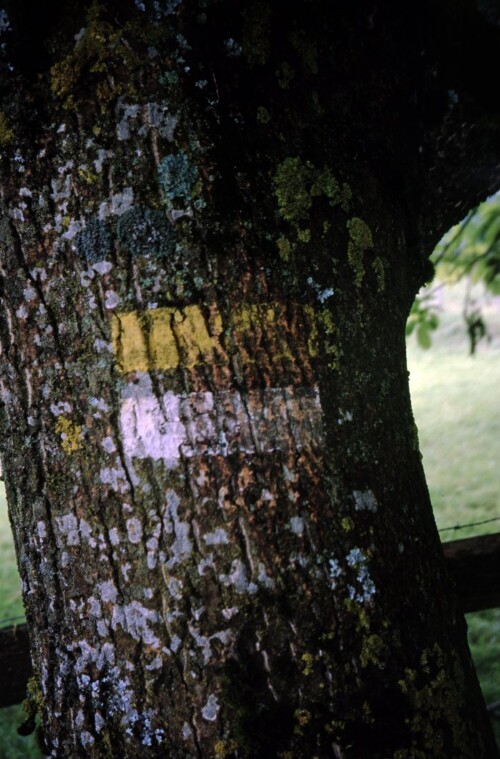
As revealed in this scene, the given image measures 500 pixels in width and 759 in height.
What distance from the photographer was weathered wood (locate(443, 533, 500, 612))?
2.18 meters

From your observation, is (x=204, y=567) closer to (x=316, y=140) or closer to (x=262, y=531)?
(x=262, y=531)

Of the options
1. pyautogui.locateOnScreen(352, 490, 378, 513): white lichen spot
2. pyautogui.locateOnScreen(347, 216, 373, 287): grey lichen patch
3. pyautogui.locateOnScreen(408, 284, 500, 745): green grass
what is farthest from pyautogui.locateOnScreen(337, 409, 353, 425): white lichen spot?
pyautogui.locateOnScreen(408, 284, 500, 745): green grass

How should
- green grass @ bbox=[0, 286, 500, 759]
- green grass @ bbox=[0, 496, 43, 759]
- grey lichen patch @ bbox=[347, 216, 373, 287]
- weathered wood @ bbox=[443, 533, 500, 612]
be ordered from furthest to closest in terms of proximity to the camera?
green grass @ bbox=[0, 286, 500, 759] < green grass @ bbox=[0, 496, 43, 759] < weathered wood @ bbox=[443, 533, 500, 612] < grey lichen patch @ bbox=[347, 216, 373, 287]

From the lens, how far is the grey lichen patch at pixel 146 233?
101 centimetres

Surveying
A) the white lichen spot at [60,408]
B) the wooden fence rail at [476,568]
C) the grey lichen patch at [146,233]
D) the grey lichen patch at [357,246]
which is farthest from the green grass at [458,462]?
the grey lichen patch at [146,233]

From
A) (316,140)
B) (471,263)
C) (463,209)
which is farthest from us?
(471,263)

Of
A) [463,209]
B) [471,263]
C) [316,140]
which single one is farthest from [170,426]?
[471,263]

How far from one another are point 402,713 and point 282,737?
8.4 inches

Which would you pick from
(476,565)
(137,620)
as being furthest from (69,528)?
(476,565)

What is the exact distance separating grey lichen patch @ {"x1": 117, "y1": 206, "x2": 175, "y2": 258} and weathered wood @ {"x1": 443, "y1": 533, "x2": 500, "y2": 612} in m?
1.71

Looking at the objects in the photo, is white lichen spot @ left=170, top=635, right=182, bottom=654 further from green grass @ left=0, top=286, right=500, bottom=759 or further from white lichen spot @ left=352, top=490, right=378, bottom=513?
green grass @ left=0, top=286, right=500, bottom=759

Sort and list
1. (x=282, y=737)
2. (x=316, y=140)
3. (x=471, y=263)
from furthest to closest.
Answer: (x=471, y=263)
(x=316, y=140)
(x=282, y=737)

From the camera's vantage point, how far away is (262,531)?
0.98m

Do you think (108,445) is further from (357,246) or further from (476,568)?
(476,568)
